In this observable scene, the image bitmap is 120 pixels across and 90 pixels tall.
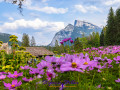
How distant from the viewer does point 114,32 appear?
44688 mm

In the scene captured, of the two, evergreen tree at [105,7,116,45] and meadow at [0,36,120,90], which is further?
evergreen tree at [105,7,116,45]

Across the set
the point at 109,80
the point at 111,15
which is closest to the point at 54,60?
the point at 109,80

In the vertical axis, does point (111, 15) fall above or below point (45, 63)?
above

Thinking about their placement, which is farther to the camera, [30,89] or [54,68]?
[30,89]

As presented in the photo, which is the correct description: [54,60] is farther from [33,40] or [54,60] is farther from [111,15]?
[33,40]

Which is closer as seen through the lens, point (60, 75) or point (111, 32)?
point (60, 75)

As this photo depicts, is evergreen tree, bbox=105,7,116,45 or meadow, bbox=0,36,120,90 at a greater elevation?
evergreen tree, bbox=105,7,116,45

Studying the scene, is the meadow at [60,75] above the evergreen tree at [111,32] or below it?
below

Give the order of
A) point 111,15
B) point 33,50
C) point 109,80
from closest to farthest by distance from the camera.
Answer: point 109,80
point 33,50
point 111,15

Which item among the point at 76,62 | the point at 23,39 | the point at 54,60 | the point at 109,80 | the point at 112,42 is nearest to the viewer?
the point at 76,62

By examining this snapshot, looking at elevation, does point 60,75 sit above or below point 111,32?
below

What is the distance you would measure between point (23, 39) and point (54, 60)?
95897 millimetres

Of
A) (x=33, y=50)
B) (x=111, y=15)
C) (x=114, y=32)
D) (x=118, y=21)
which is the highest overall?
(x=111, y=15)

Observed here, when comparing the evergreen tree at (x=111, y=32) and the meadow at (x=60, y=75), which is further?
the evergreen tree at (x=111, y=32)
